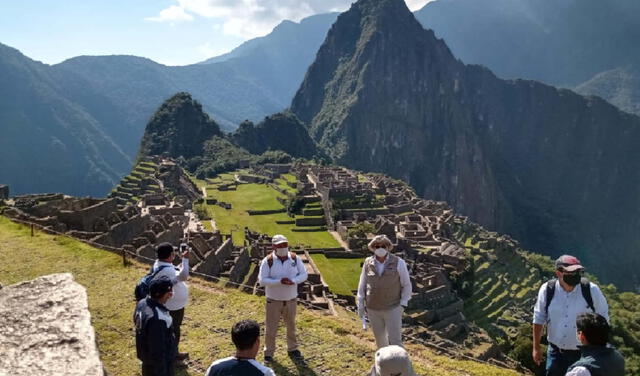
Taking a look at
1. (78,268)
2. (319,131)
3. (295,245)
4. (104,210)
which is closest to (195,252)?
(104,210)

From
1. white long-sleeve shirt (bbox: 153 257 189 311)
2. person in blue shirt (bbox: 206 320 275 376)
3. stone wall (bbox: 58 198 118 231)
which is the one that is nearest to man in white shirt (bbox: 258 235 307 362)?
white long-sleeve shirt (bbox: 153 257 189 311)

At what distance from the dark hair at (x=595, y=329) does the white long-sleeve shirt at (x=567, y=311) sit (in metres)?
1.14

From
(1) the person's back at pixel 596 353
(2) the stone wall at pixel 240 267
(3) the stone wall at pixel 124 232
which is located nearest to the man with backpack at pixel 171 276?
(1) the person's back at pixel 596 353

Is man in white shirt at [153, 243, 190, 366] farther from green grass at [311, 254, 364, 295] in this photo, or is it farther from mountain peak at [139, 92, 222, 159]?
mountain peak at [139, 92, 222, 159]

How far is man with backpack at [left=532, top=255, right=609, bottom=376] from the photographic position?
6.08 meters

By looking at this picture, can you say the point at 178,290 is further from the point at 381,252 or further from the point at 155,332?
the point at 381,252

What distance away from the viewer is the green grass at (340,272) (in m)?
32.7

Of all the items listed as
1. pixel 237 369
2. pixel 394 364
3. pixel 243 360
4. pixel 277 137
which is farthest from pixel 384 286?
pixel 277 137

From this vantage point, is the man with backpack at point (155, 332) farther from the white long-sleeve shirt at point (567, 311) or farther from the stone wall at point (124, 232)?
the stone wall at point (124, 232)

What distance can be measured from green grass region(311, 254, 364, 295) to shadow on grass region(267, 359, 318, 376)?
73.0 ft

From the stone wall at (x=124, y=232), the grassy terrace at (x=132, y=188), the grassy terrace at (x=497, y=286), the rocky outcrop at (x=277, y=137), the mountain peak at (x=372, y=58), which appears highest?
the mountain peak at (x=372, y=58)

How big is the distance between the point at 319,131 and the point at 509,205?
65.5 m

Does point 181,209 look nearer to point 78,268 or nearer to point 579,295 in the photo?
point 78,268

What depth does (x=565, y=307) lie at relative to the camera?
6223 millimetres
